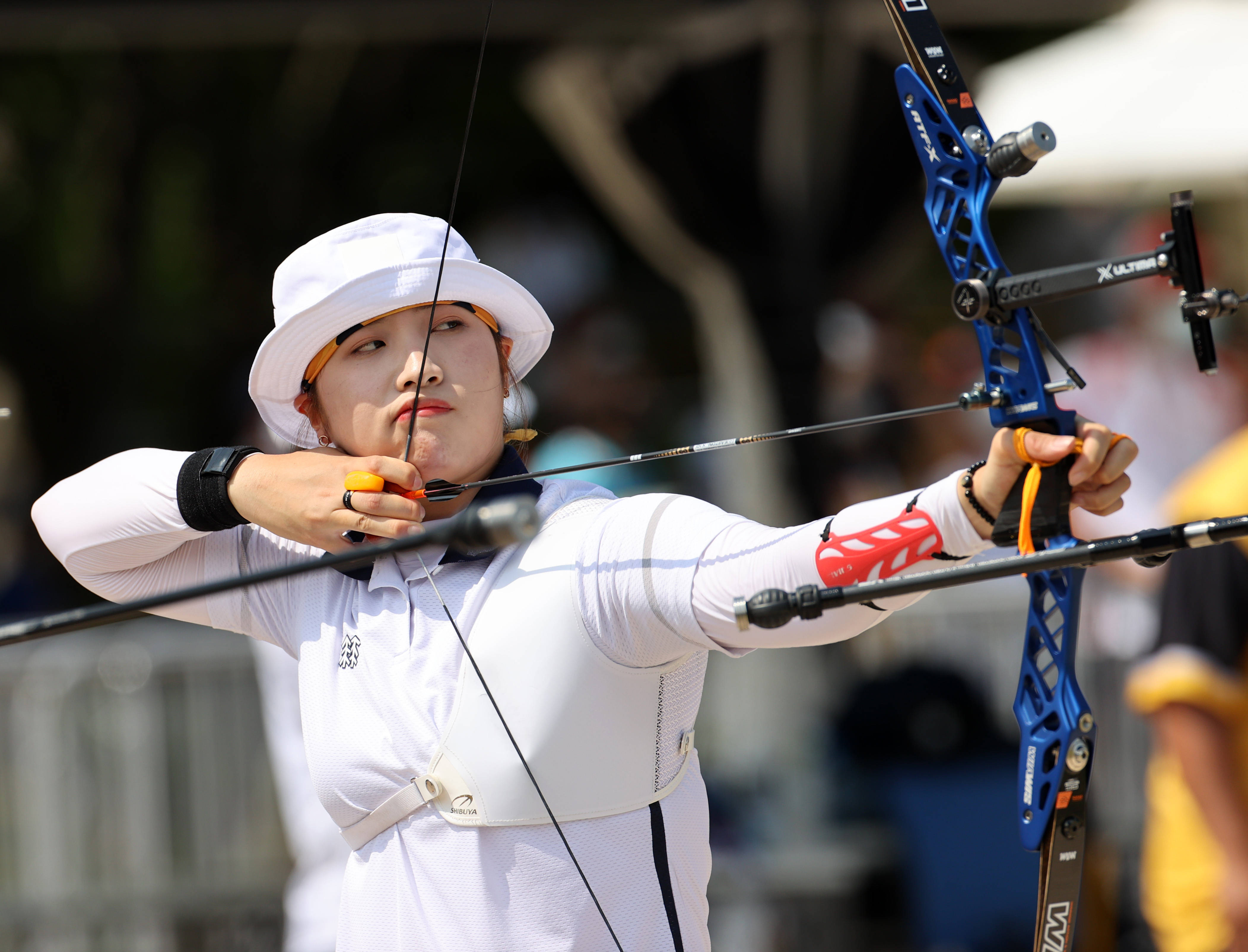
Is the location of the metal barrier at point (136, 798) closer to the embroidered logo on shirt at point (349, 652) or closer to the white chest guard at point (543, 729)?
the embroidered logo on shirt at point (349, 652)

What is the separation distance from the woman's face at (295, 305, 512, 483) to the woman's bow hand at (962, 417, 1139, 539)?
637 millimetres

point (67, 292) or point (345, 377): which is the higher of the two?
point (67, 292)

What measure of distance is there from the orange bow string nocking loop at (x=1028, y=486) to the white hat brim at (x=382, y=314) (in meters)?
0.70

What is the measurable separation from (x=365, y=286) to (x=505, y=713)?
56cm

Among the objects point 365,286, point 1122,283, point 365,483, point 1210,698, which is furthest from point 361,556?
point 1210,698

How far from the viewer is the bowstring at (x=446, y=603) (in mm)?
1704

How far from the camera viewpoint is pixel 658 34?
529cm

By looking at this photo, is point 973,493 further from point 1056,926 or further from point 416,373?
point 416,373

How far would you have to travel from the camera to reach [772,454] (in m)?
5.52

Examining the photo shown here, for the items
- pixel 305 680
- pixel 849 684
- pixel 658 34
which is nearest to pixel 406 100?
pixel 658 34

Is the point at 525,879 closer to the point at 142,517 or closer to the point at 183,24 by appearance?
the point at 142,517

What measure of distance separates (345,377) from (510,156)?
6.77 meters

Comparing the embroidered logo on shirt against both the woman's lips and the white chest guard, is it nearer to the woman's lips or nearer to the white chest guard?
the white chest guard

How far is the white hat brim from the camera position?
185 centimetres
